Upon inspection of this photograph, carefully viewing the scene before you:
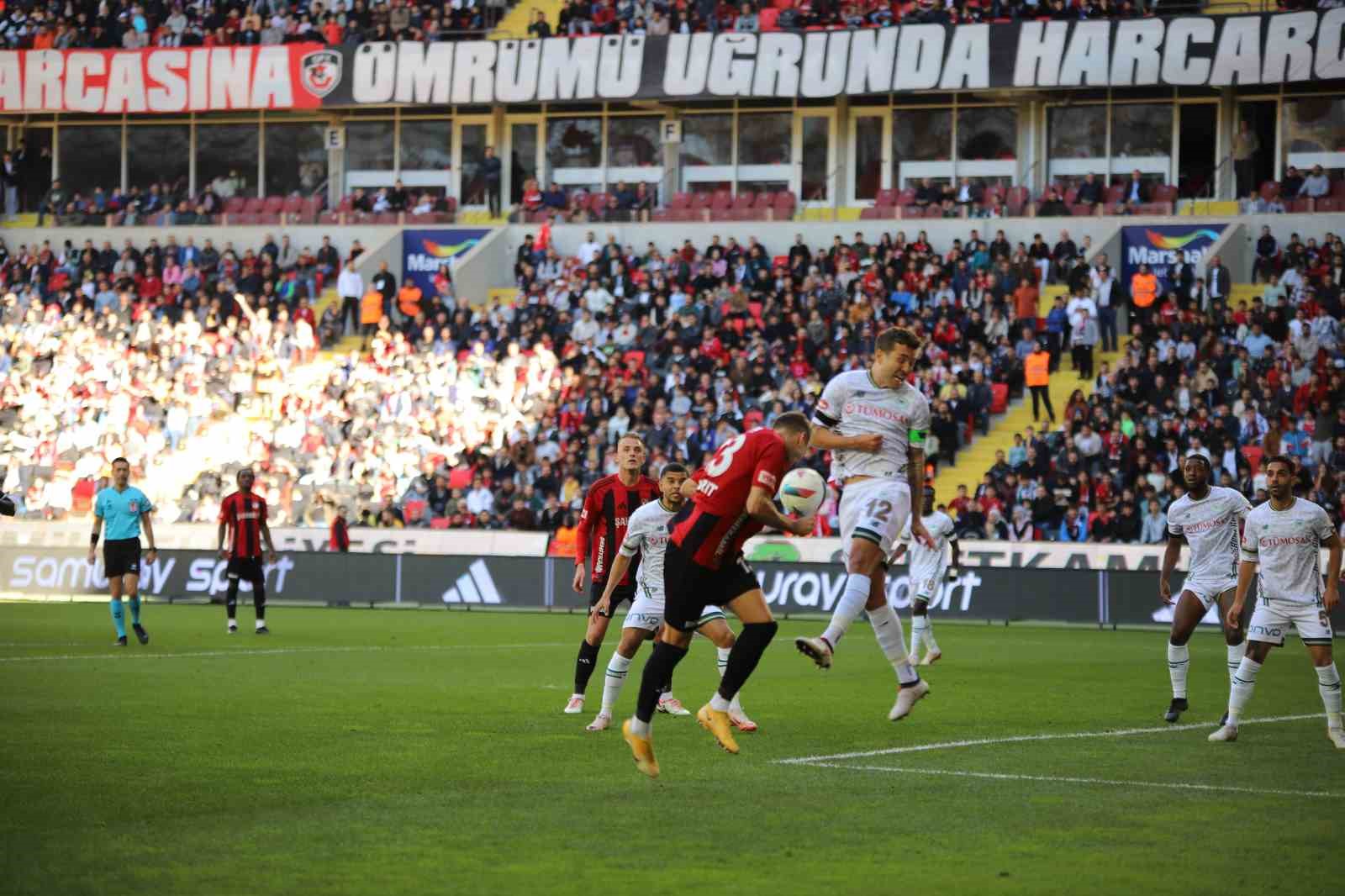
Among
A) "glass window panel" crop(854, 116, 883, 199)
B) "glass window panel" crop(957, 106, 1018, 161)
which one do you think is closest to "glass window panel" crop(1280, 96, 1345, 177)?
"glass window panel" crop(957, 106, 1018, 161)

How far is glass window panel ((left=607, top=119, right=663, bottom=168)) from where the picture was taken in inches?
2040

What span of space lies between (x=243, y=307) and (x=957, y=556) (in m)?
24.6

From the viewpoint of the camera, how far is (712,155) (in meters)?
51.3

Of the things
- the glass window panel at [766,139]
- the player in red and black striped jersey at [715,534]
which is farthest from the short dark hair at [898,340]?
the glass window panel at [766,139]

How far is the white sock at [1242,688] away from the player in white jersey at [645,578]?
3465 mm

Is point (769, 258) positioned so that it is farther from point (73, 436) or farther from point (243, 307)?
point (73, 436)

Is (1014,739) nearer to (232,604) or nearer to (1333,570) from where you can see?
(1333,570)

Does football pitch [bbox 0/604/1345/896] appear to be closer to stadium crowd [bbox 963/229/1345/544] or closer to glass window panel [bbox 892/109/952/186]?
stadium crowd [bbox 963/229/1345/544]

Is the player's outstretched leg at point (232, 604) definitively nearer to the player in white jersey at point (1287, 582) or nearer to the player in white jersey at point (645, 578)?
the player in white jersey at point (645, 578)

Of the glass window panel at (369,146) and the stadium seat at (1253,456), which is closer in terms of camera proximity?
the stadium seat at (1253,456)

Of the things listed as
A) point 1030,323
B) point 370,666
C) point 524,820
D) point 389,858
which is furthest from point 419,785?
point 1030,323

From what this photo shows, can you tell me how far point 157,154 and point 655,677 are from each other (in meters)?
48.1

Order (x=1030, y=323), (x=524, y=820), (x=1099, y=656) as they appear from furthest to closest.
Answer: (x=1030, y=323) < (x=1099, y=656) < (x=524, y=820)

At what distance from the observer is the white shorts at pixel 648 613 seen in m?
14.8
